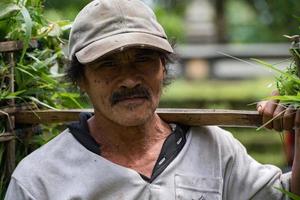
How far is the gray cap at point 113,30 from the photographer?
2.76 metres

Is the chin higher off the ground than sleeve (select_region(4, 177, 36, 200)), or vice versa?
the chin

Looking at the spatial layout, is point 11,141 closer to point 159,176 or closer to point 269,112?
point 159,176

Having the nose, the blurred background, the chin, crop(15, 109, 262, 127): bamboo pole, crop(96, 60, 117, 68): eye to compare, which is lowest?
the blurred background

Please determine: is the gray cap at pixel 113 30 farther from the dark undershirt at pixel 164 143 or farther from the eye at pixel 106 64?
the dark undershirt at pixel 164 143

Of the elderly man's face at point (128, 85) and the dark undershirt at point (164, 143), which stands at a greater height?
the elderly man's face at point (128, 85)

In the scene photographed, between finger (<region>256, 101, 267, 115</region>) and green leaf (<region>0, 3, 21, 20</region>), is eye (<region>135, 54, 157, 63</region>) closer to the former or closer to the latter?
finger (<region>256, 101, 267, 115</region>)

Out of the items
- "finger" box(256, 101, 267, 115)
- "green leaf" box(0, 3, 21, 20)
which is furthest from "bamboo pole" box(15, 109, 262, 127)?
"green leaf" box(0, 3, 21, 20)

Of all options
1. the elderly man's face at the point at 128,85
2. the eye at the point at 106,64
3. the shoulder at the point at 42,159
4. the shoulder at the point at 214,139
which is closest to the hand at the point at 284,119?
the shoulder at the point at 214,139

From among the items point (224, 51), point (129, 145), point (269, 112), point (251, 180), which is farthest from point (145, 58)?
point (224, 51)

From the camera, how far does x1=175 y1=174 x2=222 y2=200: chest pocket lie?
110 inches

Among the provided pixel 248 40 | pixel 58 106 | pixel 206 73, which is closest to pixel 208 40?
pixel 206 73

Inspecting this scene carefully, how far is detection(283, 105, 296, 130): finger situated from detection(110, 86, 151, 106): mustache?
43 centimetres

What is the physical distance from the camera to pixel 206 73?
1461 cm

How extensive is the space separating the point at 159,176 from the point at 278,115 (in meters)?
0.44
